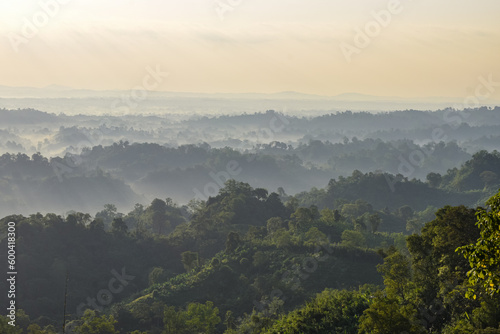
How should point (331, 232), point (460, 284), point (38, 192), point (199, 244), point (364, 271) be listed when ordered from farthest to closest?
point (38, 192) → point (199, 244) → point (331, 232) → point (364, 271) → point (460, 284)

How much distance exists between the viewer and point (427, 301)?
1351 inches

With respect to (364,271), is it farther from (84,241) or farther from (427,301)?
(84,241)

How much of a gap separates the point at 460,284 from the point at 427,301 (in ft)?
8.64

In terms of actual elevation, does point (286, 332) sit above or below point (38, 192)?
below

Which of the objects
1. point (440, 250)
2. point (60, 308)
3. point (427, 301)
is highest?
point (440, 250)

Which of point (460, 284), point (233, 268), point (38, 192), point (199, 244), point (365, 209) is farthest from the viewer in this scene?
point (38, 192)

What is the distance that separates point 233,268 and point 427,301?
1365 inches

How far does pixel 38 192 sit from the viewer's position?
196625mm

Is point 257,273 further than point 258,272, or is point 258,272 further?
point 258,272

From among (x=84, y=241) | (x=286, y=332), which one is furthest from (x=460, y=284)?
(x=84, y=241)

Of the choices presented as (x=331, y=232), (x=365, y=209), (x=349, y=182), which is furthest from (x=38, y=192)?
(x=331, y=232)

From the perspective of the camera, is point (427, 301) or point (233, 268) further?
point (233, 268)

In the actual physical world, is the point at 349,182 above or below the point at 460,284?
above

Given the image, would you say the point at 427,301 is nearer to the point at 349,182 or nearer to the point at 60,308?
the point at 60,308
